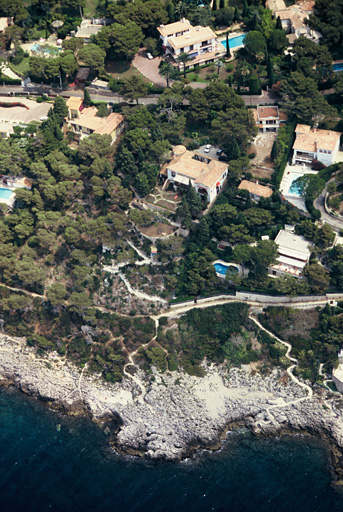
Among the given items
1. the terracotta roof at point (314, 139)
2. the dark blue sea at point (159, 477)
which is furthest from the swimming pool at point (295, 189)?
the dark blue sea at point (159, 477)

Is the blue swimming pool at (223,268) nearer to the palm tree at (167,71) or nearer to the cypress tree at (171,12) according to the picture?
the palm tree at (167,71)

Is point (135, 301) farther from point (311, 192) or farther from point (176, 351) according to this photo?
point (311, 192)

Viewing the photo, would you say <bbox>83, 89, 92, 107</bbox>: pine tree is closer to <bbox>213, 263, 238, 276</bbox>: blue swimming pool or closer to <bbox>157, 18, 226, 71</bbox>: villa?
<bbox>157, 18, 226, 71</bbox>: villa

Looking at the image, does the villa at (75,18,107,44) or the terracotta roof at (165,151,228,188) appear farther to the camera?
the villa at (75,18,107,44)

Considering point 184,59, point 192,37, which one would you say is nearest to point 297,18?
point 192,37

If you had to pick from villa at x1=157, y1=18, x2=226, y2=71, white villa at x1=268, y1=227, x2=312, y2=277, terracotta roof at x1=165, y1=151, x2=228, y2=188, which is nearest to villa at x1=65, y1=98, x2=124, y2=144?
terracotta roof at x1=165, y1=151, x2=228, y2=188

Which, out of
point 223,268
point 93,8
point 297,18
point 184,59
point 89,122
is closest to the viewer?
point 223,268

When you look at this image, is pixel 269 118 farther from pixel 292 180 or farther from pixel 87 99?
pixel 87 99
